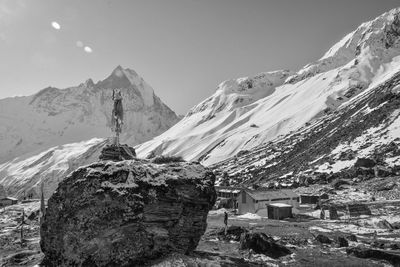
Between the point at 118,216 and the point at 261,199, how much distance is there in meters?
49.7

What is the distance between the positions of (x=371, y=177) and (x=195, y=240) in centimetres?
7496

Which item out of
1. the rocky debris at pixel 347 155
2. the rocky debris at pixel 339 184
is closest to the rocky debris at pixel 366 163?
the rocky debris at pixel 347 155

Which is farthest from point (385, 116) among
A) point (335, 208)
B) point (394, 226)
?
point (394, 226)

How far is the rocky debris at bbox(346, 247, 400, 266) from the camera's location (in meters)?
25.4

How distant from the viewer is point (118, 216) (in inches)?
866

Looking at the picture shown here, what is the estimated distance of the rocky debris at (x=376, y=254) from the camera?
25.4 meters

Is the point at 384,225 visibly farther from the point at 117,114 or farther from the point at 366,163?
the point at 366,163

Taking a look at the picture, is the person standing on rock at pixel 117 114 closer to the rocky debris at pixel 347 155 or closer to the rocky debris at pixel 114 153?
the rocky debris at pixel 114 153

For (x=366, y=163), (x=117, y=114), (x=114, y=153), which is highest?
(x=366, y=163)

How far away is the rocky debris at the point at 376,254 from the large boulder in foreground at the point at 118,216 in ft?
41.5

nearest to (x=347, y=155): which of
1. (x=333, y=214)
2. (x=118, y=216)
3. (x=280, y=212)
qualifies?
(x=280, y=212)

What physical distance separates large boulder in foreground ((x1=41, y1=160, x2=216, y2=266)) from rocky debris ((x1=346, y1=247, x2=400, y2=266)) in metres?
12.7

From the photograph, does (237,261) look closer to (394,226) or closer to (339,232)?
(339,232)

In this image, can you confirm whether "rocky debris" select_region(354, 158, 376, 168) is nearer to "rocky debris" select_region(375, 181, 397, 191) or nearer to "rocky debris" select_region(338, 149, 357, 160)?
"rocky debris" select_region(338, 149, 357, 160)
